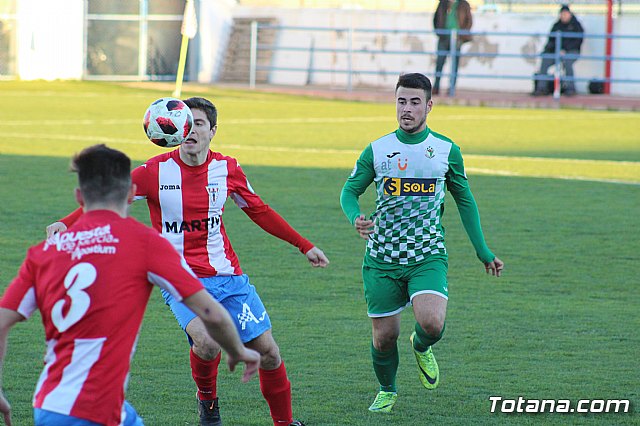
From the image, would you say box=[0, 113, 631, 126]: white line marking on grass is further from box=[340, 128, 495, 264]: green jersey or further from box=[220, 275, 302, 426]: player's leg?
box=[220, 275, 302, 426]: player's leg

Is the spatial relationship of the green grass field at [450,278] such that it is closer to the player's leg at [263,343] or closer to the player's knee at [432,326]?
the player's leg at [263,343]

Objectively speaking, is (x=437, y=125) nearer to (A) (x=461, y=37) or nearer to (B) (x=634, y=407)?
Result: (A) (x=461, y=37)

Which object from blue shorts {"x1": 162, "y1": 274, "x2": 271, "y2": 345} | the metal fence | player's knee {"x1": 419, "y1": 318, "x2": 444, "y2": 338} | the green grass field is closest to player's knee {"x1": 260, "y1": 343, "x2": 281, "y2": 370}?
blue shorts {"x1": 162, "y1": 274, "x2": 271, "y2": 345}

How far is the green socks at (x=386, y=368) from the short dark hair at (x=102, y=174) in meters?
2.77

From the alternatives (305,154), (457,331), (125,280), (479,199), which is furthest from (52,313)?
(305,154)

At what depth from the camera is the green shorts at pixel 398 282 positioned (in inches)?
248

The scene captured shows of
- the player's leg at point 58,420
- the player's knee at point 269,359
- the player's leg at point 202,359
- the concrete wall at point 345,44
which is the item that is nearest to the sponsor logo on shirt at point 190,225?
the player's leg at point 202,359

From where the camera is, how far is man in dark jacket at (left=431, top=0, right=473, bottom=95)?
2942 centimetres

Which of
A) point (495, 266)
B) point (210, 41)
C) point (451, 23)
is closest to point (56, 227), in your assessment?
point (495, 266)

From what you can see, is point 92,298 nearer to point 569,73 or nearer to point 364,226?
point 364,226

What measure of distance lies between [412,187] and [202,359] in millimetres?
1463

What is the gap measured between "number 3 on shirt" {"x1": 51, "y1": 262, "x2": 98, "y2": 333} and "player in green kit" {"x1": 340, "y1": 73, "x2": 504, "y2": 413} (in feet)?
8.65

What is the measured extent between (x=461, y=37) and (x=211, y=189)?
24.6 m

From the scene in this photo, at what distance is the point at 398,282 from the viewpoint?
21.0 feet
